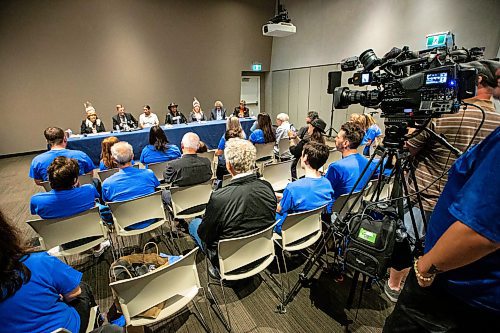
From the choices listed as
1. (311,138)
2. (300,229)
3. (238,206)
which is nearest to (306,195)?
(300,229)

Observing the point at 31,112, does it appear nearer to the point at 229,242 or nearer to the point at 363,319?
the point at 229,242

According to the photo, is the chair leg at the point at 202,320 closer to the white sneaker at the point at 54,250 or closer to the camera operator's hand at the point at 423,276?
the white sneaker at the point at 54,250

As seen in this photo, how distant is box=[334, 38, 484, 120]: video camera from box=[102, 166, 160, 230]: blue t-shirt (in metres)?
1.96

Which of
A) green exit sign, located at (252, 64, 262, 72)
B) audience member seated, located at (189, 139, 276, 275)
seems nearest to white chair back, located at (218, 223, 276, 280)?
audience member seated, located at (189, 139, 276, 275)

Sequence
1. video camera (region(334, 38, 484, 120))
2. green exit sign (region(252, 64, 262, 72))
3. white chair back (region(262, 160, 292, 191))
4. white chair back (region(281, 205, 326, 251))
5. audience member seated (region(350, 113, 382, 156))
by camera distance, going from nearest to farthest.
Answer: video camera (region(334, 38, 484, 120)) → white chair back (region(281, 205, 326, 251)) → white chair back (region(262, 160, 292, 191)) → audience member seated (region(350, 113, 382, 156)) → green exit sign (region(252, 64, 262, 72))

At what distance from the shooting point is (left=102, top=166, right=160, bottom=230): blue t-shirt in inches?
92.7

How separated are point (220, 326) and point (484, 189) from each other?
71.3 inches

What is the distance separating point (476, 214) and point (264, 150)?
3.76 m

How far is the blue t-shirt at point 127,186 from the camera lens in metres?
2.35

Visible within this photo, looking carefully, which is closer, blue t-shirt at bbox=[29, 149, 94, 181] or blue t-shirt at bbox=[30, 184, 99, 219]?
blue t-shirt at bbox=[30, 184, 99, 219]

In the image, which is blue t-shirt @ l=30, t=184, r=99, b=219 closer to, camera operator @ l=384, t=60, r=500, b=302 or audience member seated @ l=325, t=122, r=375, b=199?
audience member seated @ l=325, t=122, r=375, b=199

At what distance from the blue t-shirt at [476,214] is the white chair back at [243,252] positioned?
1024 mm

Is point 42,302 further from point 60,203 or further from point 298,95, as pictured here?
point 298,95

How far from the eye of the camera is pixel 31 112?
6.92 m
